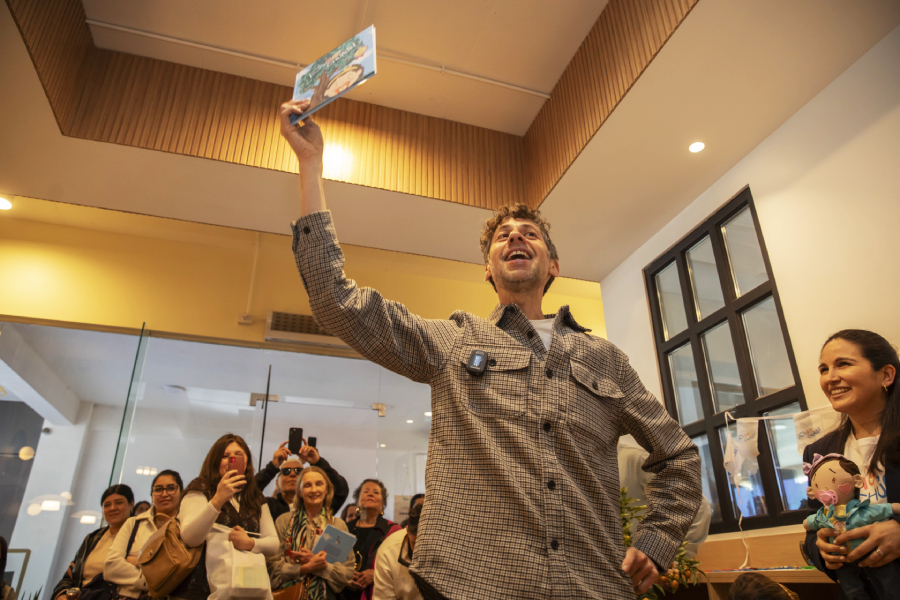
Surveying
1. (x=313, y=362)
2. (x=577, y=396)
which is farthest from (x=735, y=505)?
(x=313, y=362)

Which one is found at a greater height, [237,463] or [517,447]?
[237,463]

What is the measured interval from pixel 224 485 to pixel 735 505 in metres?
2.52

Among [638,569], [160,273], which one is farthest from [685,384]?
[160,273]

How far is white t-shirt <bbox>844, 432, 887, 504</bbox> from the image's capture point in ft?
5.46

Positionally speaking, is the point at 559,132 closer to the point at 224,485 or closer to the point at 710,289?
the point at 710,289

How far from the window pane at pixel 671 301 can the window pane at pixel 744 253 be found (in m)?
0.46

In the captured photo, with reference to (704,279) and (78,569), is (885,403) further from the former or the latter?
(78,569)

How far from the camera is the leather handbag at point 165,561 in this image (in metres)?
2.20

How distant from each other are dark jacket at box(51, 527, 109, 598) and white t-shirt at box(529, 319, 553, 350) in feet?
9.27

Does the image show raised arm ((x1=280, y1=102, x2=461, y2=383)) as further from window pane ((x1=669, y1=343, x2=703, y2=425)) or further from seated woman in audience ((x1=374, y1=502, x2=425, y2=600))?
window pane ((x1=669, y1=343, x2=703, y2=425))

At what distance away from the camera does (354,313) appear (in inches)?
41.8

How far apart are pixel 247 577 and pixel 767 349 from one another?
2.64m

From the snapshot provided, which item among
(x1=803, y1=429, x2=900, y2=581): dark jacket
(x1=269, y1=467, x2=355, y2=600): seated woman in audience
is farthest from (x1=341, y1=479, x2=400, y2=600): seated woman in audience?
(x1=803, y1=429, x2=900, y2=581): dark jacket

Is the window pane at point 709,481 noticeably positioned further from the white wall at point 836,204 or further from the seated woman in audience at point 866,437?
the seated woman in audience at point 866,437
